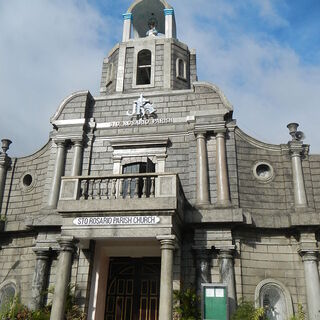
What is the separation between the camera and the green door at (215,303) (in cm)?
1103

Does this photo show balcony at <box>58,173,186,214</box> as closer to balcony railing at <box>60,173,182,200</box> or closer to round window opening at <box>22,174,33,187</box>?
balcony railing at <box>60,173,182,200</box>

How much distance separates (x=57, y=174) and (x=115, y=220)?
449cm

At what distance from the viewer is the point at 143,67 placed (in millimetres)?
18219

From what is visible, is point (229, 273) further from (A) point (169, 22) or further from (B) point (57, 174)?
(A) point (169, 22)

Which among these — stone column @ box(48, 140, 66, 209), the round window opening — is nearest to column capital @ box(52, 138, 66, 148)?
stone column @ box(48, 140, 66, 209)

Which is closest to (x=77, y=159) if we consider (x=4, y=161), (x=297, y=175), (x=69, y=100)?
(x=69, y=100)

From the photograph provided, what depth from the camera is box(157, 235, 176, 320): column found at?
34.4 ft

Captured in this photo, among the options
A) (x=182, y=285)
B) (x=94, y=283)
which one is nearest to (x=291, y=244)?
(x=182, y=285)

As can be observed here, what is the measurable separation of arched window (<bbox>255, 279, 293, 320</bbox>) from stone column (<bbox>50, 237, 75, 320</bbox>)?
19.9 feet

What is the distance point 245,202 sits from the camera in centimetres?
1413

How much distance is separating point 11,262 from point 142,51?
10.8m

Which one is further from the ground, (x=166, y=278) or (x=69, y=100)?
(x=69, y=100)

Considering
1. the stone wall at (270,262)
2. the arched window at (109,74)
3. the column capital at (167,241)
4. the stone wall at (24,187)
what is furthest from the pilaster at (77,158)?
the stone wall at (270,262)

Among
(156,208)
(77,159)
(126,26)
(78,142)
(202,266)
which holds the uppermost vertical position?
(126,26)
